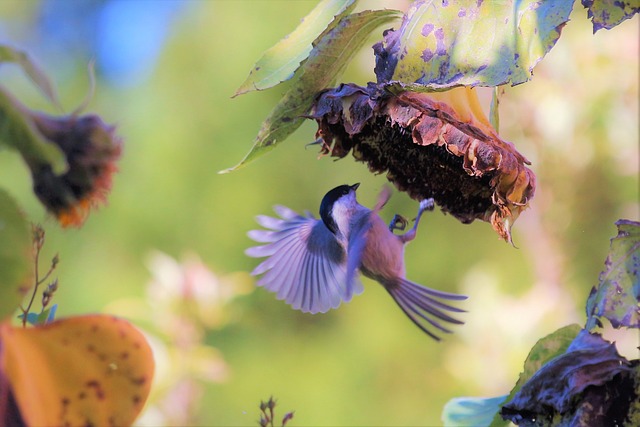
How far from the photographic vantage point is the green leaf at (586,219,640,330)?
13.6 inches

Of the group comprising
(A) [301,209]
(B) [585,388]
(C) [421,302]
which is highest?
(A) [301,209]

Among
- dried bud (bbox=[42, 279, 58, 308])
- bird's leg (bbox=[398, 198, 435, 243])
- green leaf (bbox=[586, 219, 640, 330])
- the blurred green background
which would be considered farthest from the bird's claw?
the blurred green background

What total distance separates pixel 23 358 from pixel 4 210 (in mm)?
53

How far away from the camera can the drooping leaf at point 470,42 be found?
13.4 inches

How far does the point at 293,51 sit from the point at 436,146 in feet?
0.30

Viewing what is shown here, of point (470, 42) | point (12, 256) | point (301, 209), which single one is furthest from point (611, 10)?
point (301, 209)

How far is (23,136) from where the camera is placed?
272 mm

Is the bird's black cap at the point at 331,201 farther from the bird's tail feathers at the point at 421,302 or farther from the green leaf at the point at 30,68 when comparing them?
the green leaf at the point at 30,68

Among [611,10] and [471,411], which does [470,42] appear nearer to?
[611,10]

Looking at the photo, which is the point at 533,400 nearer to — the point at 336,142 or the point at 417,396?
the point at 336,142

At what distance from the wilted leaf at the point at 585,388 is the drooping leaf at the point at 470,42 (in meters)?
0.13

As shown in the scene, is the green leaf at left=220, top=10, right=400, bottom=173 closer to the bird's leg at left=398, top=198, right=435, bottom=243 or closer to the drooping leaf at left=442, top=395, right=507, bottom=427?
the bird's leg at left=398, top=198, right=435, bottom=243

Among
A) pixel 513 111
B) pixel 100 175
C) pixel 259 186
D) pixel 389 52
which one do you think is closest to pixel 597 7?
pixel 389 52

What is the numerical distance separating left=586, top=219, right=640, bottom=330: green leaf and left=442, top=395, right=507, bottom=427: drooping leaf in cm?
11
